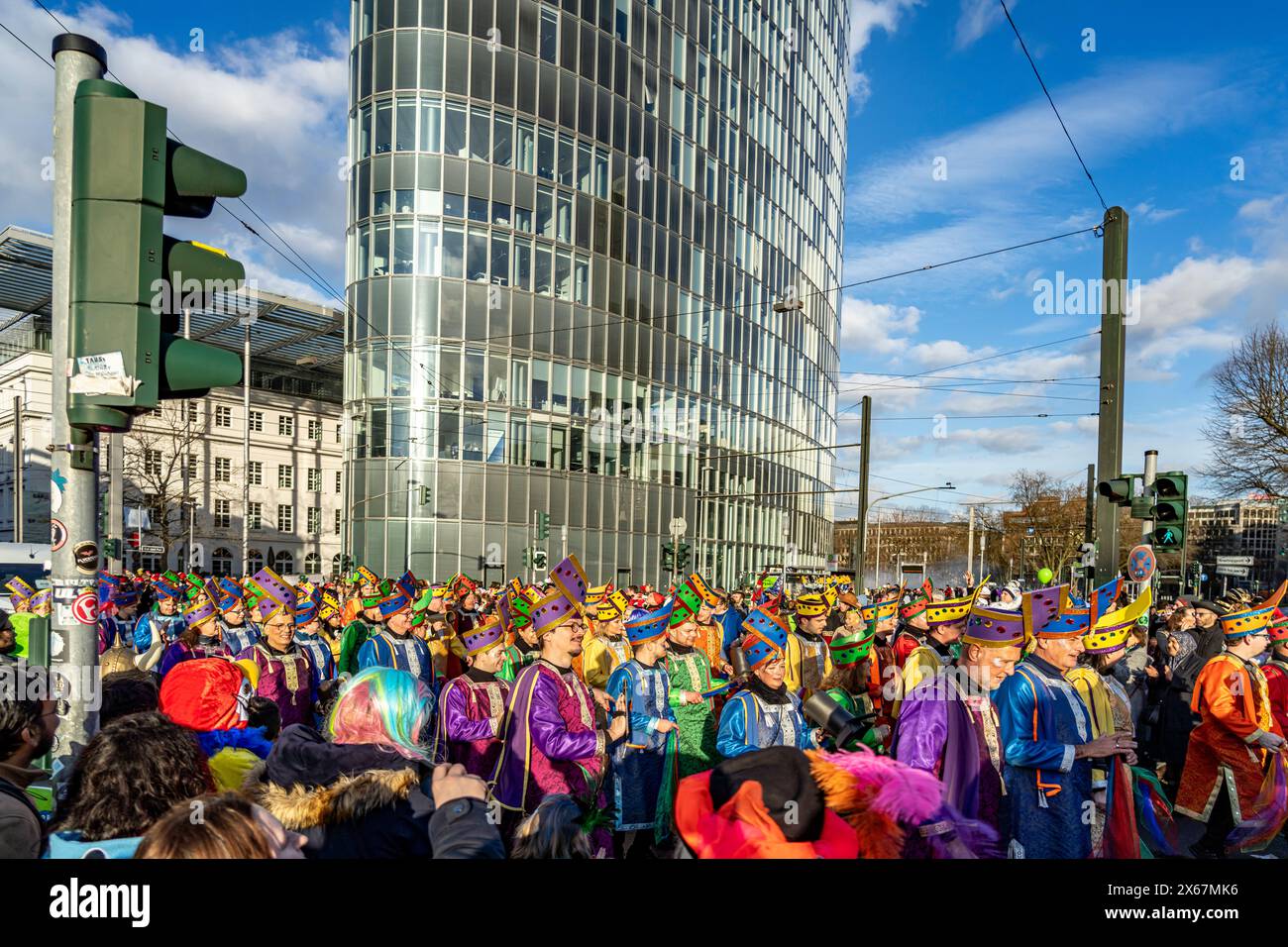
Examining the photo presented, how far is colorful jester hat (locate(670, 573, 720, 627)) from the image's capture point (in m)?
8.25

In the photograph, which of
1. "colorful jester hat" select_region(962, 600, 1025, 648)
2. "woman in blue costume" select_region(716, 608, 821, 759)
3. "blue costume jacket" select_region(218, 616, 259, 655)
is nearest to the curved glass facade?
"blue costume jacket" select_region(218, 616, 259, 655)

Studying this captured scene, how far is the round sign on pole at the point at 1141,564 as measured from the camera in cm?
990

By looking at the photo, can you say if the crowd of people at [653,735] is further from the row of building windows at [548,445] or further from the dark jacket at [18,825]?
the row of building windows at [548,445]

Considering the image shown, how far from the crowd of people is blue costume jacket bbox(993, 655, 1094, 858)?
0.04 feet

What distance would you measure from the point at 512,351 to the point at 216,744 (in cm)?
3422

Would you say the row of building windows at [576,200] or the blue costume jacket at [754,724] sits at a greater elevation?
the row of building windows at [576,200]

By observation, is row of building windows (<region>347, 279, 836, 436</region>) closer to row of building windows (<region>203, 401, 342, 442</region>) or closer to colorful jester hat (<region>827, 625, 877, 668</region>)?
row of building windows (<region>203, 401, 342, 442</region>)

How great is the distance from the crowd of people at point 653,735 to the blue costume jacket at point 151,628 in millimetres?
110

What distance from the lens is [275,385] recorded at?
221 feet

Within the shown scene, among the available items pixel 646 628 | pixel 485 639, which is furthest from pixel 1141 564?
pixel 485 639

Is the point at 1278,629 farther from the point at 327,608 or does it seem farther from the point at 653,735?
the point at 327,608

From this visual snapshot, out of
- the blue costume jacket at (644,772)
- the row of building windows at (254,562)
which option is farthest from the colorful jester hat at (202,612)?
the row of building windows at (254,562)

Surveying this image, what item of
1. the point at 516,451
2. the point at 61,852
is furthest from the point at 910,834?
the point at 516,451
